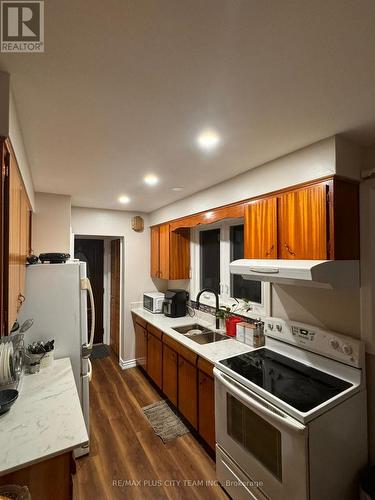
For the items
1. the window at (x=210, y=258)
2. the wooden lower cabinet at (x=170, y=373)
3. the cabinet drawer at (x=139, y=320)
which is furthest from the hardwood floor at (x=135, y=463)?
the window at (x=210, y=258)

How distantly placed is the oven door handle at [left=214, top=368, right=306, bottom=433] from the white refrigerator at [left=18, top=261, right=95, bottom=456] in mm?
1236

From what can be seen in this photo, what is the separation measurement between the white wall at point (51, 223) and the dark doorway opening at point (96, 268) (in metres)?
1.83

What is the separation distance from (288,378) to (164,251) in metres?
2.33

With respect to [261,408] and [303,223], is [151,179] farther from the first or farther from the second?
[261,408]

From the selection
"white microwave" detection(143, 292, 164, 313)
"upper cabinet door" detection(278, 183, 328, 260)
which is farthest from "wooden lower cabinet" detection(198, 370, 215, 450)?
"white microwave" detection(143, 292, 164, 313)

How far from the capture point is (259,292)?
2549 millimetres

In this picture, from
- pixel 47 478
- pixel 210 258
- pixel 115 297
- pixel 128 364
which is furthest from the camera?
pixel 115 297

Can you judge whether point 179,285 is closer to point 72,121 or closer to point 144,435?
point 144,435

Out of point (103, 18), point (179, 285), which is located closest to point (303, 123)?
point (103, 18)

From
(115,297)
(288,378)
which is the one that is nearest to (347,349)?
(288,378)

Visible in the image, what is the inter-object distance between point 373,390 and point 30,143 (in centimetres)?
274

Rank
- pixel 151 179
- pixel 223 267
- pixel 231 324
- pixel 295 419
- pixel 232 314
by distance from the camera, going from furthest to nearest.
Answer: pixel 223 267, pixel 232 314, pixel 231 324, pixel 151 179, pixel 295 419

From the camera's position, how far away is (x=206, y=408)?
6.92ft

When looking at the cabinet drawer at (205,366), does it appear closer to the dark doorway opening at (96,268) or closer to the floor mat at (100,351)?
the floor mat at (100,351)
